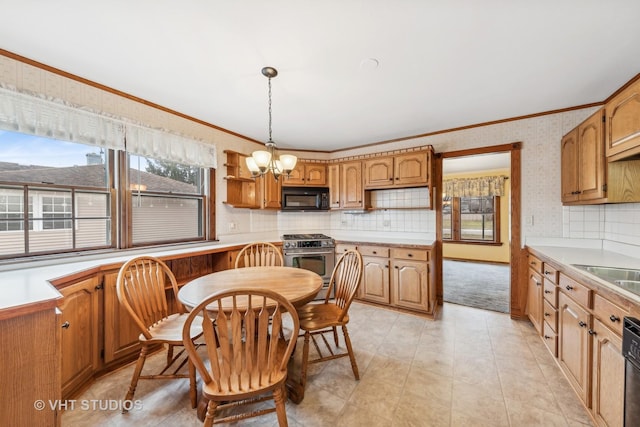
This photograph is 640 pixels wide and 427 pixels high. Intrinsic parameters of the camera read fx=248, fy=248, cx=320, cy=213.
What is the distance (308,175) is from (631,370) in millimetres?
3552

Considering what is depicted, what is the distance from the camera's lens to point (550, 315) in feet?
6.75

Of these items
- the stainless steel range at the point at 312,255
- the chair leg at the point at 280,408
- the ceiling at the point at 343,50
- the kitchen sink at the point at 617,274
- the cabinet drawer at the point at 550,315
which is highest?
the ceiling at the point at 343,50

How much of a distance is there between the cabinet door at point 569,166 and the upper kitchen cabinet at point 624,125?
53 centimetres

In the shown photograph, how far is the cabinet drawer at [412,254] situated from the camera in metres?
2.98

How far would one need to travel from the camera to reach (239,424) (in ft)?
4.93

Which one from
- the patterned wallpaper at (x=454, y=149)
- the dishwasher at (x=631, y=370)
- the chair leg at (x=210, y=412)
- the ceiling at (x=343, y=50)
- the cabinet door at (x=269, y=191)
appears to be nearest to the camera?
the dishwasher at (x=631, y=370)

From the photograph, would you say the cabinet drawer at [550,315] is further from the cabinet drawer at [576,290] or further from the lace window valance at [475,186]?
the lace window valance at [475,186]

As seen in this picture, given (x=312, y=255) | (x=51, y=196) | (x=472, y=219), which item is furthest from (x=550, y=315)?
(x=472, y=219)

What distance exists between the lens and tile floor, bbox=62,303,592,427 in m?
1.52

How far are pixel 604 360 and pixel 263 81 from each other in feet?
9.45

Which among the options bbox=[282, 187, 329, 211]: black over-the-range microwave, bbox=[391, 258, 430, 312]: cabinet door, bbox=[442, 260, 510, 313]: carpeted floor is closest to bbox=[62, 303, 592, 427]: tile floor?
bbox=[391, 258, 430, 312]: cabinet door

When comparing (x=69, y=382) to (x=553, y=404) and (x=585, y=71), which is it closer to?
(x=553, y=404)

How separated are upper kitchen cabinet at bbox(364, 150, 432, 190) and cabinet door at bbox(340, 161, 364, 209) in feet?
0.38

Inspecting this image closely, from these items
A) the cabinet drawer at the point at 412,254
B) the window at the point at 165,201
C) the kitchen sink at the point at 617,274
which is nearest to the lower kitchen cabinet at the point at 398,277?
the cabinet drawer at the point at 412,254
